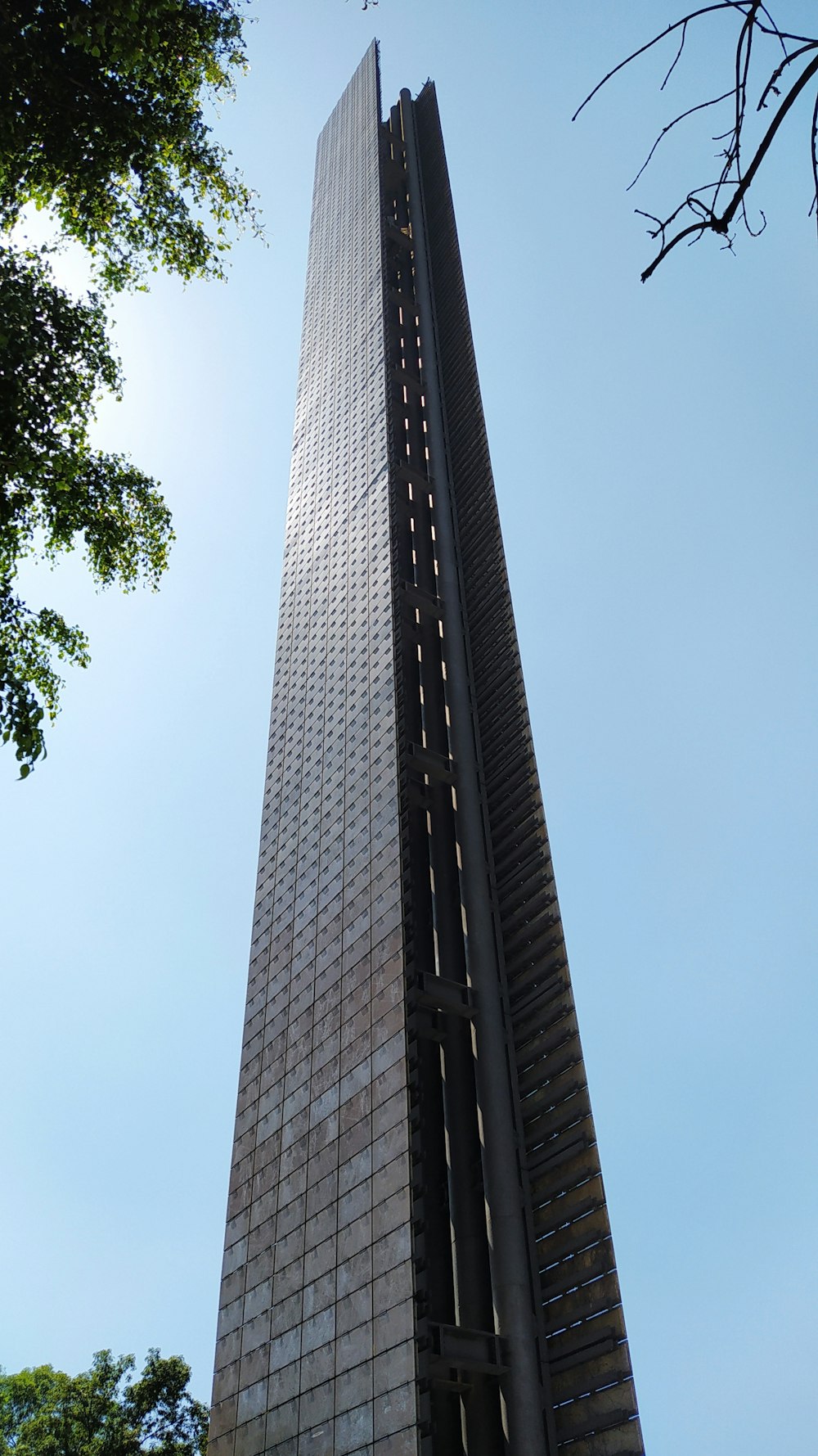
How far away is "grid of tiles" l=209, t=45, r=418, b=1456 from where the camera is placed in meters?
15.5

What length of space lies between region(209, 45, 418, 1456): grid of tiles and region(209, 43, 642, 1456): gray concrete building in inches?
2.7

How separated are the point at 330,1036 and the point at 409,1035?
3.01 m

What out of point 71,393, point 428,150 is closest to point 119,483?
point 71,393

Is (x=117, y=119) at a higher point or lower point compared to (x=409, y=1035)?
higher

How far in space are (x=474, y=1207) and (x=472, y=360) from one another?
86.4 ft

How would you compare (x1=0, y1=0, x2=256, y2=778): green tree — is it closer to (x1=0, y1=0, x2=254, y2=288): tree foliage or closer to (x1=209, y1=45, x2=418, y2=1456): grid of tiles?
(x1=0, y1=0, x2=254, y2=288): tree foliage

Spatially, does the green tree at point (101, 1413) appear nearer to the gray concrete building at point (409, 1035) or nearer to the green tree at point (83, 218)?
the gray concrete building at point (409, 1035)

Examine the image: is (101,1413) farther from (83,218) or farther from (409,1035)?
(83,218)

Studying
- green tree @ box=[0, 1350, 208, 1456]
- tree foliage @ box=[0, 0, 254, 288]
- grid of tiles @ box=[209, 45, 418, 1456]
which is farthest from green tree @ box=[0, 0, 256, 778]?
green tree @ box=[0, 1350, 208, 1456]

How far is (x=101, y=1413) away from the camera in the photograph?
2548cm

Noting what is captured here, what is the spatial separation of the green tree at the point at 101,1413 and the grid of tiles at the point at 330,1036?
8.95 m

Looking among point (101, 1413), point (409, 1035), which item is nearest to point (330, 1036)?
point (409, 1035)

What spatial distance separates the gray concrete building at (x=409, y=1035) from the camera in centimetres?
1536

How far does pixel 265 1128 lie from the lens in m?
20.9
